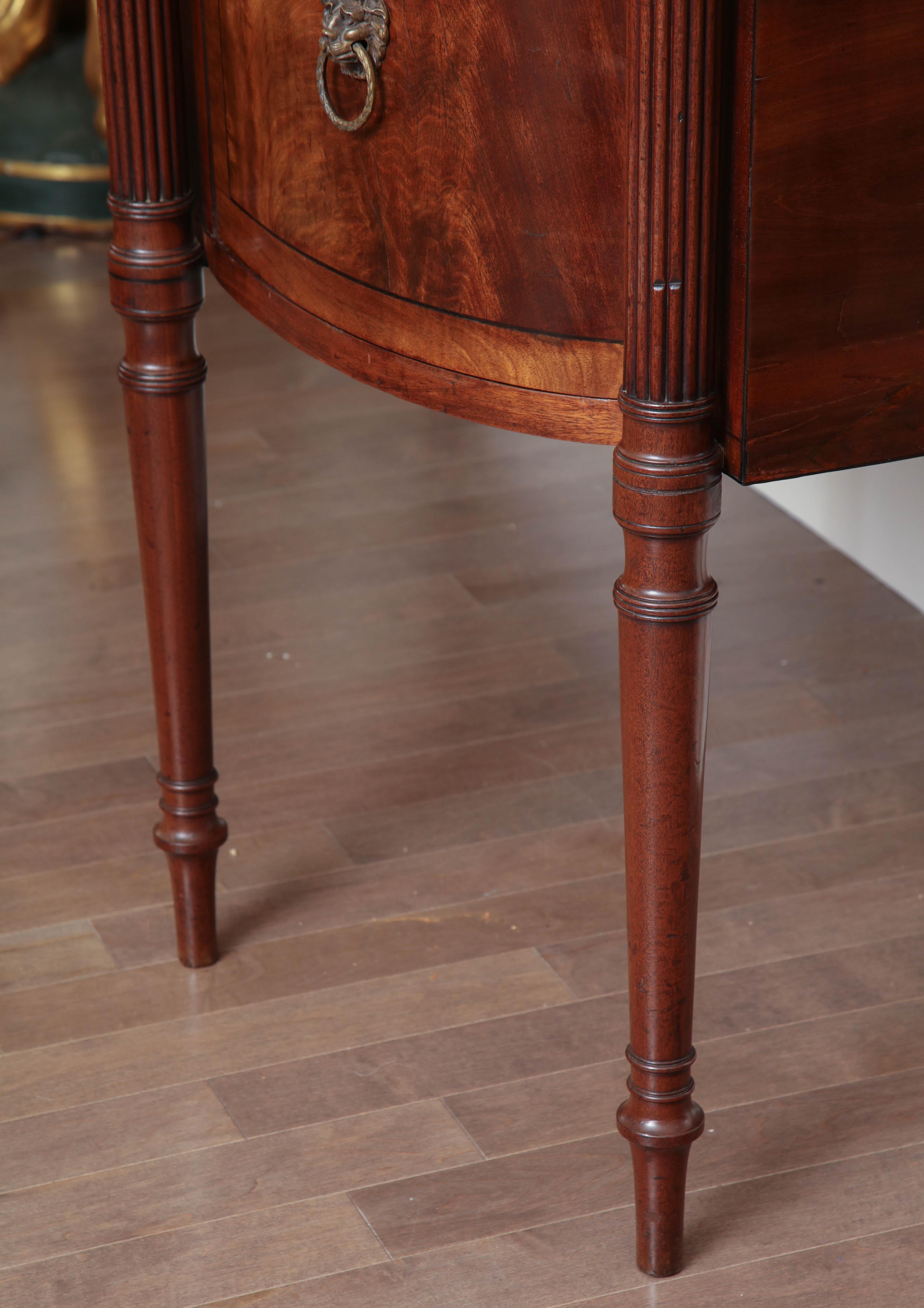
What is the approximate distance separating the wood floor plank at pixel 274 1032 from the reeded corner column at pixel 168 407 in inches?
3.8

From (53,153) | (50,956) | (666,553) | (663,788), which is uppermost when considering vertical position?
(666,553)

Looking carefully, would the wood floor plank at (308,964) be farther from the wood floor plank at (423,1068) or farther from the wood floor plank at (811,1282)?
the wood floor plank at (811,1282)

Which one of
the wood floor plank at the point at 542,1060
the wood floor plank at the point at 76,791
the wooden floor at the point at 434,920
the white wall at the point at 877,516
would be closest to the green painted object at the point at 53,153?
the wooden floor at the point at 434,920

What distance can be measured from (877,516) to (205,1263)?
4.12 ft

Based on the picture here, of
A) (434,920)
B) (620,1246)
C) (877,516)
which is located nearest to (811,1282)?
(620,1246)

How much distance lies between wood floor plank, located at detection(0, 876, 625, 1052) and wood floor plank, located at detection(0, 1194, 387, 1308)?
244mm

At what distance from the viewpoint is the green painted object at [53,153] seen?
3420mm

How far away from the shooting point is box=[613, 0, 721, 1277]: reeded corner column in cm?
83

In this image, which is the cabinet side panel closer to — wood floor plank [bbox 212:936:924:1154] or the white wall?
wood floor plank [bbox 212:936:924:1154]

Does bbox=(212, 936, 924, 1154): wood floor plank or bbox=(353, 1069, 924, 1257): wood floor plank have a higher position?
bbox=(353, 1069, 924, 1257): wood floor plank

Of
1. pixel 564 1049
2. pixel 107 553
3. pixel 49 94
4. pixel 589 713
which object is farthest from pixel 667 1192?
pixel 49 94

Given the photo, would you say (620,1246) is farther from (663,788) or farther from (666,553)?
(666,553)

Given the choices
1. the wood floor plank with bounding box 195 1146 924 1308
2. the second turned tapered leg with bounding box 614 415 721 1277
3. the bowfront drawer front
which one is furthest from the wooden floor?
the bowfront drawer front

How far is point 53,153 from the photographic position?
3432 mm
